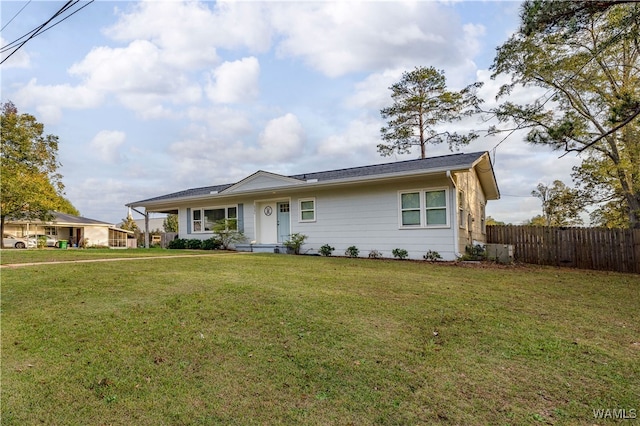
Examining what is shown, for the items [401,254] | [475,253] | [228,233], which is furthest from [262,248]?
[475,253]

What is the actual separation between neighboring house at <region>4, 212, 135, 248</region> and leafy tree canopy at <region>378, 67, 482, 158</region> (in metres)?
27.2

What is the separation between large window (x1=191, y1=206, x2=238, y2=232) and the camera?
1697 centimetres

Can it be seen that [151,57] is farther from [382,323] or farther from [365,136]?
[365,136]

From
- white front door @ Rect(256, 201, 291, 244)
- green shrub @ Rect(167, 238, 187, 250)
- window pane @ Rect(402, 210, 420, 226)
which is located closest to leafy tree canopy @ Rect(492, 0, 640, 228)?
window pane @ Rect(402, 210, 420, 226)

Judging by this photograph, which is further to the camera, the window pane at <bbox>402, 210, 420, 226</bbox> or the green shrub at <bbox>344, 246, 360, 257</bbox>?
the green shrub at <bbox>344, 246, 360, 257</bbox>

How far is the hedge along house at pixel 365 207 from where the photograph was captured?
1176 cm

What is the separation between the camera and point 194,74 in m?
12.8

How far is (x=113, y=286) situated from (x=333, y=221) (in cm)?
893

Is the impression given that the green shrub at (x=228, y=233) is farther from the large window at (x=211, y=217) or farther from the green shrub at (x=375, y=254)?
the green shrub at (x=375, y=254)

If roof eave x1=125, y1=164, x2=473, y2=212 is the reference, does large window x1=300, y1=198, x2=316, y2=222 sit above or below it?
below

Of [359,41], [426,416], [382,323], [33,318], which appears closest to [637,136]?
[359,41]

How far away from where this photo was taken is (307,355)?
349cm

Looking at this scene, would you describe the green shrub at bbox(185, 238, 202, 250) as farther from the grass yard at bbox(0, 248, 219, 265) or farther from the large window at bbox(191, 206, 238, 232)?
the grass yard at bbox(0, 248, 219, 265)

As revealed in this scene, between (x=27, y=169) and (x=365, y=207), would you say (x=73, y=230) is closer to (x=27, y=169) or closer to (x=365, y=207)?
(x=27, y=169)
